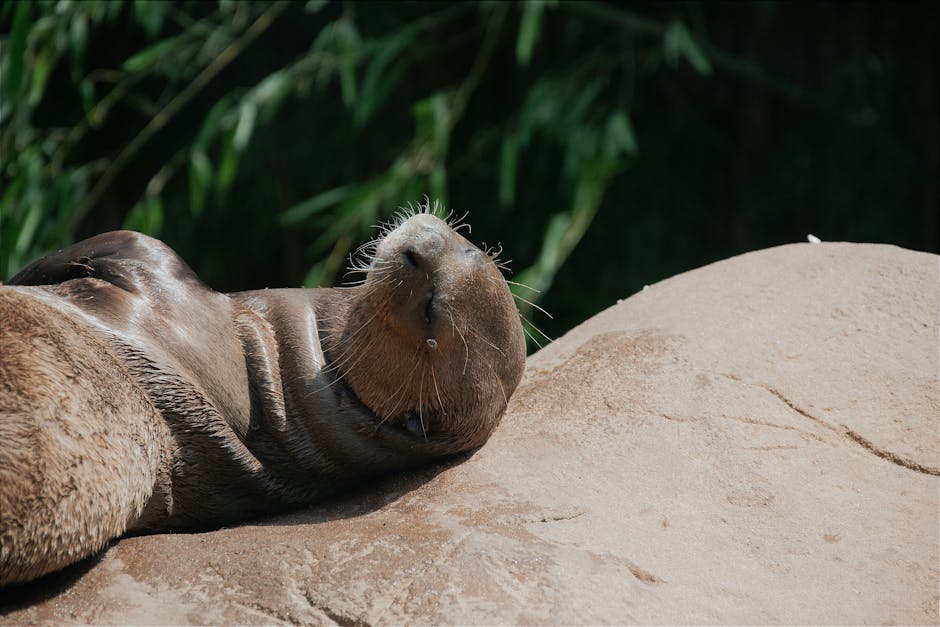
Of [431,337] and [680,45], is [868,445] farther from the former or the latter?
[680,45]

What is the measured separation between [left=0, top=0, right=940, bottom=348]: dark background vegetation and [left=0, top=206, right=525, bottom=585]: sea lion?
1820 millimetres

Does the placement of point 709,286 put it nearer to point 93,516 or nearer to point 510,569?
point 510,569

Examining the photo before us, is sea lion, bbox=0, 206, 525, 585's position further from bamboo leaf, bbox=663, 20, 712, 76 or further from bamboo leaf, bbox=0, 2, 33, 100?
bamboo leaf, bbox=663, 20, 712, 76

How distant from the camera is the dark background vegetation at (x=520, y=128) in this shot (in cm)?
439

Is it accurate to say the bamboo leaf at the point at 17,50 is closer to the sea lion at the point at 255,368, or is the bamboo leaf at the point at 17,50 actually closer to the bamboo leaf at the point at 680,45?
the sea lion at the point at 255,368

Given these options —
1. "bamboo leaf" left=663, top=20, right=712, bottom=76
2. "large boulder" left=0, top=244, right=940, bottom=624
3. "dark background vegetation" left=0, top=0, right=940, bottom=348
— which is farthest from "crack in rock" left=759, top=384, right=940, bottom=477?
"bamboo leaf" left=663, top=20, right=712, bottom=76

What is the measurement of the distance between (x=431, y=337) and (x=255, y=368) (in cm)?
42

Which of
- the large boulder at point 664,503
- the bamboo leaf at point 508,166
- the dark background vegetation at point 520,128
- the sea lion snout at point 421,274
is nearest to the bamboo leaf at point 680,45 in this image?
the dark background vegetation at point 520,128

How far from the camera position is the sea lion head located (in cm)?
227

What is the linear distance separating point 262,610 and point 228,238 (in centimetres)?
463

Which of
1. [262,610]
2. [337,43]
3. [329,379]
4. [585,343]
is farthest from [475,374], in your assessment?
[337,43]

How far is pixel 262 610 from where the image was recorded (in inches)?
67.9

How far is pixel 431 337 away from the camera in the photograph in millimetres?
2293

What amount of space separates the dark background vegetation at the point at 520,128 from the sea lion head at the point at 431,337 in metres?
1.81
